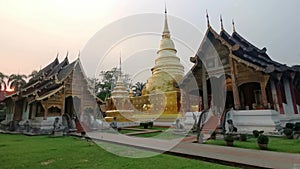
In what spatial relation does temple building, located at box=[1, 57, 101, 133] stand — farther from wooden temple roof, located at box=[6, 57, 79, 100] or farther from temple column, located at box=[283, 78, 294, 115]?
temple column, located at box=[283, 78, 294, 115]

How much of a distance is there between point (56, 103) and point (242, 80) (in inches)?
565

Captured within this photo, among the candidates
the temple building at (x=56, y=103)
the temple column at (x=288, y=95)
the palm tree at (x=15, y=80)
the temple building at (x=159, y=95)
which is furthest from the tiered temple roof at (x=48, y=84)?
the temple column at (x=288, y=95)

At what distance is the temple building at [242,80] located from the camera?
12219 millimetres

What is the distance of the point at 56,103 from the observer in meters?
16.7

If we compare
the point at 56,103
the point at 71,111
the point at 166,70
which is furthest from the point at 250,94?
the point at 71,111

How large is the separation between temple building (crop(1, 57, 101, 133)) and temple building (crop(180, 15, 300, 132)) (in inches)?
360

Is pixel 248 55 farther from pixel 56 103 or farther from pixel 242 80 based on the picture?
pixel 56 103

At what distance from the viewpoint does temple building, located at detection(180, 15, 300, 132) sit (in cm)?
1222

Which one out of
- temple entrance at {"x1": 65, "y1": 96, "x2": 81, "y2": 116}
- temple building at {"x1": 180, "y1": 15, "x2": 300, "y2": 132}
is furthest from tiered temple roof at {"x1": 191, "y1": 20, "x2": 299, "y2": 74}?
temple entrance at {"x1": 65, "y1": 96, "x2": 81, "y2": 116}

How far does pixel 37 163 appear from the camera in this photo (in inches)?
238

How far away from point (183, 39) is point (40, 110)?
45.7ft

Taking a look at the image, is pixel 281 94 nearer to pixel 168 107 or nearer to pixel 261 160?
pixel 261 160

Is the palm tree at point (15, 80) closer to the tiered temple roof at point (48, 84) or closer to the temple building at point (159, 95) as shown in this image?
the tiered temple roof at point (48, 84)

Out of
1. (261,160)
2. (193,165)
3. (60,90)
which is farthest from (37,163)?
(60,90)
